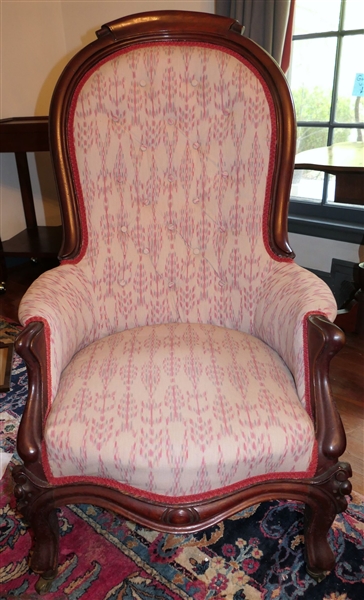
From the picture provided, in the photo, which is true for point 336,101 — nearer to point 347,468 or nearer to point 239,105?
point 239,105

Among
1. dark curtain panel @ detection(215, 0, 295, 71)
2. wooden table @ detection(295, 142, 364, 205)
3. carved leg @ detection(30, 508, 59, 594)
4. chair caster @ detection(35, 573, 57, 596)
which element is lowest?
chair caster @ detection(35, 573, 57, 596)

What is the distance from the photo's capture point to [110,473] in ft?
3.00

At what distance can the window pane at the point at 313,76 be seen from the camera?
2262mm

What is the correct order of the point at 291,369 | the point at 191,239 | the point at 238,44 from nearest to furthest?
the point at 291,369 → the point at 238,44 → the point at 191,239

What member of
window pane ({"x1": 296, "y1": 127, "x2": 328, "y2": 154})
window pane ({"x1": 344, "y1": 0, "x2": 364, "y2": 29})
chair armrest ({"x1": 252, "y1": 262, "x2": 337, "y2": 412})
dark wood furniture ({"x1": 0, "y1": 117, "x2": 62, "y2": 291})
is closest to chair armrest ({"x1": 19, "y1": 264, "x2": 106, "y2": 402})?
chair armrest ({"x1": 252, "y1": 262, "x2": 337, "y2": 412})

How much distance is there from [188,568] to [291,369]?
0.51m

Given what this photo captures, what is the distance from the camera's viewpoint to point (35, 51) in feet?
8.74

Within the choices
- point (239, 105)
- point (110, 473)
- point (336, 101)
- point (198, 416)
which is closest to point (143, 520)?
point (110, 473)

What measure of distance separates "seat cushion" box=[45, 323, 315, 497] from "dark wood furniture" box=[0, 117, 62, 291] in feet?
5.17

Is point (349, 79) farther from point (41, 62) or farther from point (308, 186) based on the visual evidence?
point (41, 62)

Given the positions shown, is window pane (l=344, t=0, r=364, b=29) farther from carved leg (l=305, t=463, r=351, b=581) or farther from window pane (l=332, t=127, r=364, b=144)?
carved leg (l=305, t=463, r=351, b=581)

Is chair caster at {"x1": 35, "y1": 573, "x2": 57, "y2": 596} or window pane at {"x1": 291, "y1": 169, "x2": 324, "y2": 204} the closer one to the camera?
chair caster at {"x1": 35, "y1": 573, "x2": 57, "y2": 596}

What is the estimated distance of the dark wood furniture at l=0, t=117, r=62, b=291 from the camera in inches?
89.4

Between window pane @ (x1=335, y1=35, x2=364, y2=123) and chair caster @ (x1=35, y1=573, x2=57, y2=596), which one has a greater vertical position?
window pane @ (x1=335, y1=35, x2=364, y2=123)
